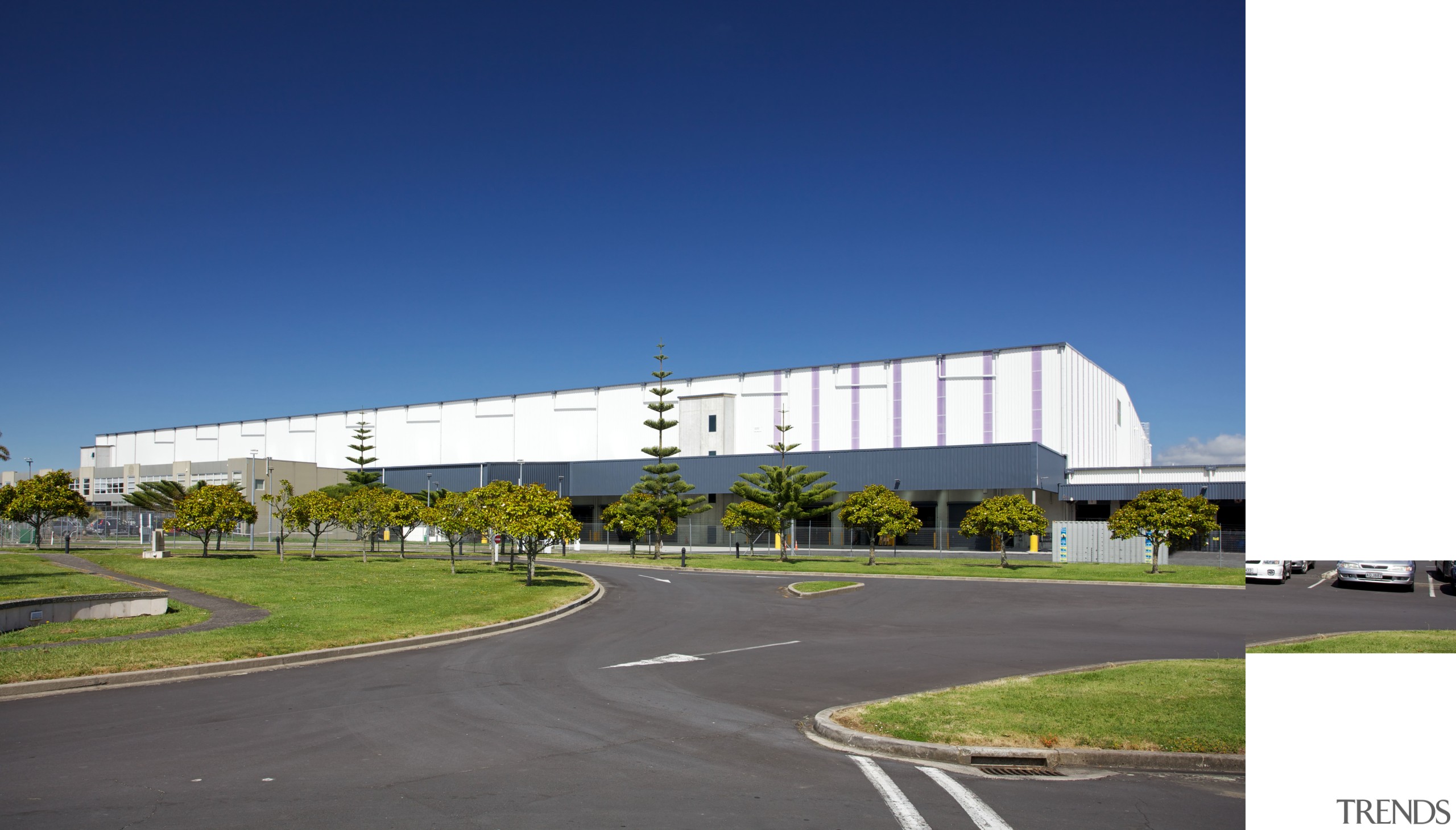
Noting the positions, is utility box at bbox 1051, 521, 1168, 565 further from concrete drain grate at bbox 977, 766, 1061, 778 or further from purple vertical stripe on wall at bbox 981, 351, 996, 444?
concrete drain grate at bbox 977, 766, 1061, 778

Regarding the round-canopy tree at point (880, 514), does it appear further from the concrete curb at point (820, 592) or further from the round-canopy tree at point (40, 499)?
the round-canopy tree at point (40, 499)

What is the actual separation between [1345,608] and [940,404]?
37833mm

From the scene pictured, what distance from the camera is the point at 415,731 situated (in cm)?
877

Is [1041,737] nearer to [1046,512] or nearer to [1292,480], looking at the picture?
[1292,480]

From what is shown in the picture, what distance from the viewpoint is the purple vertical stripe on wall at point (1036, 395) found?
52.9 metres

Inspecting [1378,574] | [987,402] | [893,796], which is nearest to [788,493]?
[987,402]

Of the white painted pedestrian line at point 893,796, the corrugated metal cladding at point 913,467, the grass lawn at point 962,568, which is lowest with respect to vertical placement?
the grass lawn at point 962,568

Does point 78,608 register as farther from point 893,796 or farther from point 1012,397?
point 1012,397

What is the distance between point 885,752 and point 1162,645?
8.52 metres

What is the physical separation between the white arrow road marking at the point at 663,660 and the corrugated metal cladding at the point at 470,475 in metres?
51.8

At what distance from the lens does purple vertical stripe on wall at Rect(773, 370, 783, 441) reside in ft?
203

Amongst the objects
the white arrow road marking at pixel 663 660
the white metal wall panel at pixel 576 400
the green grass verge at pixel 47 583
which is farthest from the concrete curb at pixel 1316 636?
the white metal wall panel at pixel 576 400

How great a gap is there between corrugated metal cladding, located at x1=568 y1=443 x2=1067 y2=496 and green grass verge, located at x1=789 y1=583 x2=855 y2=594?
24.7 m

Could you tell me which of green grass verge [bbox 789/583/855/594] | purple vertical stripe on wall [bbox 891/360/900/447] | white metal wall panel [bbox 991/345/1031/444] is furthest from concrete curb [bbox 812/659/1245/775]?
purple vertical stripe on wall [bbox 891/360/900/447]
